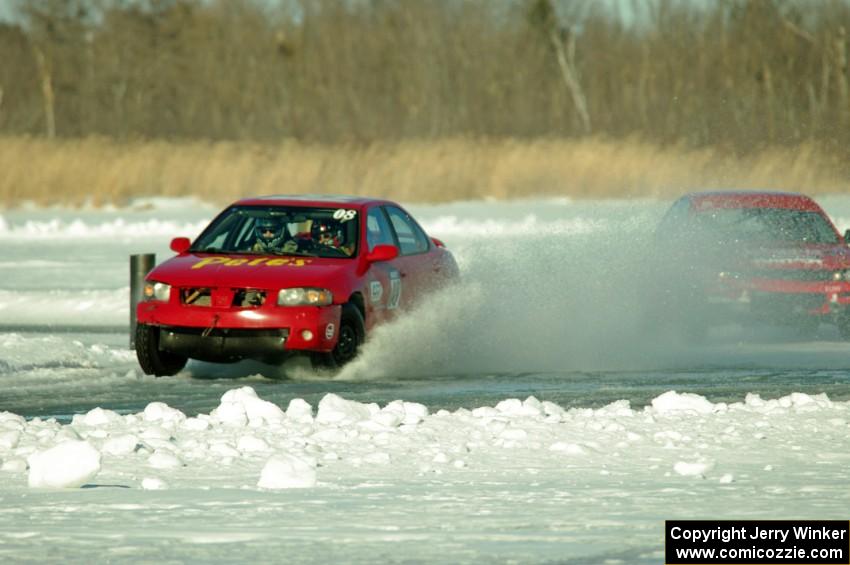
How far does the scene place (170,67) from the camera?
60688 millimetres

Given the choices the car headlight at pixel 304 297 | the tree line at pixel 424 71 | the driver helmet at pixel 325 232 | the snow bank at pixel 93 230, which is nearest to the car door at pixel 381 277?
the driver helmet at pixel 325 232

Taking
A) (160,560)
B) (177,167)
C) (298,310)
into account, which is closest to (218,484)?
(160,560)

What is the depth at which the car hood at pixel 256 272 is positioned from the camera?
1272 centimetres

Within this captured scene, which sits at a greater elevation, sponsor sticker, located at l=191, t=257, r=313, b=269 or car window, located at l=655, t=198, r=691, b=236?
car window, located at l=655, t=198, r=691, b=236

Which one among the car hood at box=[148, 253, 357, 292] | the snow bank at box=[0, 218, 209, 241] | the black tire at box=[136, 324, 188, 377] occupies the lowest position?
the snow bank at box=[0, 218, 209, 241]

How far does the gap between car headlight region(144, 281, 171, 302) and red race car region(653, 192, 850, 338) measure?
206 inches

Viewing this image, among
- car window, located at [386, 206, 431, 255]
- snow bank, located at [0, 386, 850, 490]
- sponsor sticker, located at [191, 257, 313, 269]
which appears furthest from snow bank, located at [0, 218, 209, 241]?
snow bank, located at [0, 386, 850, 490]

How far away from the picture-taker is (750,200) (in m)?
16.8

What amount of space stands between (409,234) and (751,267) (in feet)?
10.7

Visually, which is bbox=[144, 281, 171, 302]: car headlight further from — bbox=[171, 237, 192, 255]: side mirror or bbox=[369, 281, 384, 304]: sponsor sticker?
bbox=[369, 281, 384, 304]: sponsor sticker

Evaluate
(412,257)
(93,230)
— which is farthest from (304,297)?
(93,230)

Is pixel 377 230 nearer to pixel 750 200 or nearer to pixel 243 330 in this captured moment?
pixel 243 330

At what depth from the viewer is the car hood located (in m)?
12.7

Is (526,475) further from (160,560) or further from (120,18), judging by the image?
(120,18)
